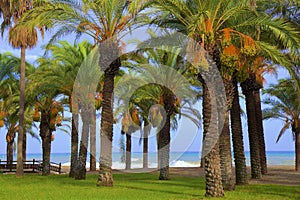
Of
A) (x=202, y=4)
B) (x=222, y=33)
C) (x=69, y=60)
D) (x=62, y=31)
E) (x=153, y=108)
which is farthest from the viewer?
(x=153, y=108)

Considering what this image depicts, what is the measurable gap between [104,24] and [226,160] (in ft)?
27.0

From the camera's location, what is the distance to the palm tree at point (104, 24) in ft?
62.2

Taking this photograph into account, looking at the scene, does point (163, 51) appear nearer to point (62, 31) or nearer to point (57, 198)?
point (62, 31)

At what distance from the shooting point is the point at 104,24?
19.8 m

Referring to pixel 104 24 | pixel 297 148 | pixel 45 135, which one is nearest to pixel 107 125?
pixel 104 24

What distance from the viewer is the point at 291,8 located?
765 inches

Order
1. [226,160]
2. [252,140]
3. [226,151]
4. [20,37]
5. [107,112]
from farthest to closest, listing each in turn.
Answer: [20,37]
[252,140]
[107,112]
[226,151]
[226,160]

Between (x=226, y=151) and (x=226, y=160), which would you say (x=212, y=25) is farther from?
(x=226, y=160)

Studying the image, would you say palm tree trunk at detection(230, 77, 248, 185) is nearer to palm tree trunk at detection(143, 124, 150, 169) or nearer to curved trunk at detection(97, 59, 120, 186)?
curved trunk at detection(97, 59, 120, 186)

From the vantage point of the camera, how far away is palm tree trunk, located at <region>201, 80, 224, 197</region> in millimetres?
15219

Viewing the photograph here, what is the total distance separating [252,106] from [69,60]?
1127 cm

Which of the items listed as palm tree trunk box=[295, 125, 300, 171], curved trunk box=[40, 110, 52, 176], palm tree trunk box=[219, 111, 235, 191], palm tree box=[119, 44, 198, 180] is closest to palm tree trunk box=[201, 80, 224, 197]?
palm tree trunk box=[219, 111, 235, 191]

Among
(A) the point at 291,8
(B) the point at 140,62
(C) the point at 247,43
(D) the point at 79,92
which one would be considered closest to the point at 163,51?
(B) the point at 140,62

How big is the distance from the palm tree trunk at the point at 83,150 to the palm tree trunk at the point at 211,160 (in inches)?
432
